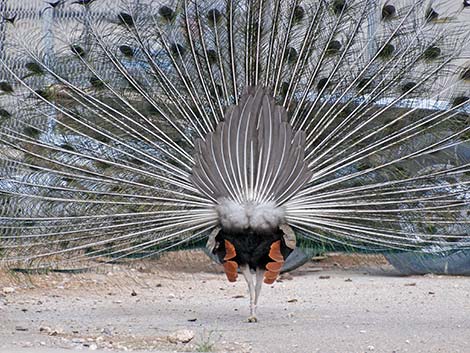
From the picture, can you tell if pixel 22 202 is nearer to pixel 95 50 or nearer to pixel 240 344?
pixel 95 50

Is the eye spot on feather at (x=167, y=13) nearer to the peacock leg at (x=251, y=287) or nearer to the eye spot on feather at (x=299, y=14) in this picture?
the eye spot on feather at (x=299, y=14)

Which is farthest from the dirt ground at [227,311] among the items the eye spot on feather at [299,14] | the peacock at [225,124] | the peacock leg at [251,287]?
the eye spot on feather at [299,14]

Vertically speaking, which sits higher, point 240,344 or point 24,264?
point 24,264

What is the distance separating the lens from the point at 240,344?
705 centimetres

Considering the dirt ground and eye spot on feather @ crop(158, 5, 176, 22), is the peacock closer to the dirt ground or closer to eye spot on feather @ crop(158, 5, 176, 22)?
eye spot on feather @ crop(158, 5, 176, 22)

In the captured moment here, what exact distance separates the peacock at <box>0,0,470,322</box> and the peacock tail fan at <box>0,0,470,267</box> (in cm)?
1

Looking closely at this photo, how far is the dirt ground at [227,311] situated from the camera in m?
7.07

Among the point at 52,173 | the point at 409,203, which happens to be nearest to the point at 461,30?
the point at 409,203

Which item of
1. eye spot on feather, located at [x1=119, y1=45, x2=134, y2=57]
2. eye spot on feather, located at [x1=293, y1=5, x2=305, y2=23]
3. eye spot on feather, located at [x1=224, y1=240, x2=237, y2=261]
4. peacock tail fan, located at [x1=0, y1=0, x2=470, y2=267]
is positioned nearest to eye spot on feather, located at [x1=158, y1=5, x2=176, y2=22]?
peacock tail fan, located at [x1=0, y1=0, x2=470, y2=267]

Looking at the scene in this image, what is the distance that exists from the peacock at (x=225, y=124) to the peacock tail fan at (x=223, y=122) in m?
0.01

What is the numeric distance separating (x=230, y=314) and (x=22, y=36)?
105 inches

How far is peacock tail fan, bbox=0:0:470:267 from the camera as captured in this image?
7.44 m

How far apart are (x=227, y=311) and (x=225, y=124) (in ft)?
5.94

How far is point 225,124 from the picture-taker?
7418 mm
